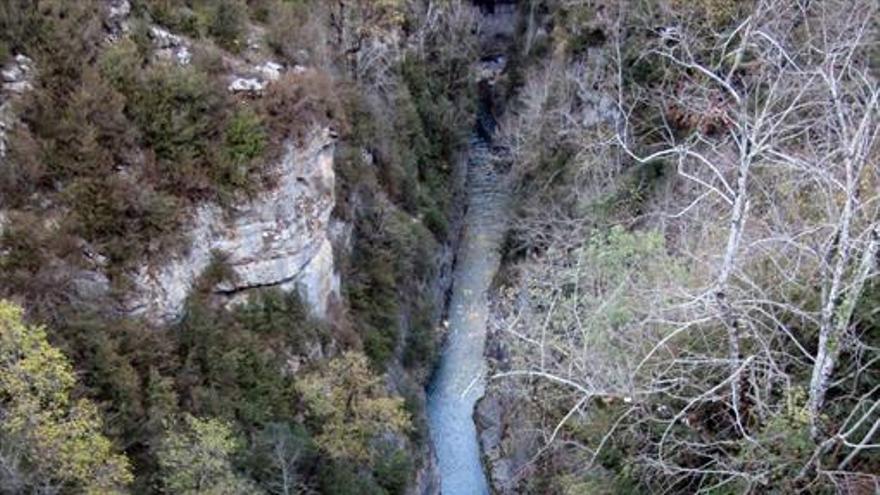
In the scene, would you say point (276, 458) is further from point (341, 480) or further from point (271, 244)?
point (271, 244)

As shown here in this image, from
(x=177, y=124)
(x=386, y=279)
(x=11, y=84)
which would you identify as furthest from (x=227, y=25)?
(x=386, y=279)

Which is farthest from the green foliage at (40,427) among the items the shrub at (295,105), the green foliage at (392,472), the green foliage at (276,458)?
the shrub at (295,105)

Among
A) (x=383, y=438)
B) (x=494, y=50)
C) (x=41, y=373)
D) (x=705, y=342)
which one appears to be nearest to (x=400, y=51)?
(x=494, y=50)

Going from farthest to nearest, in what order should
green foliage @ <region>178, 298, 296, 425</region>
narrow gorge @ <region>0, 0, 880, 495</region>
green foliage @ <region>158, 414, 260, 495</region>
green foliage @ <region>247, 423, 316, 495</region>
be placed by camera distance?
green foliage @ <region>178, 298, 296, 425</region> → green foliage @ <region>247, 423, 316, 495</region> → green foliage @ <region>158, 414, 260, 495</region> → narrow gorge @ <region>0, 0, 880, 495</region>

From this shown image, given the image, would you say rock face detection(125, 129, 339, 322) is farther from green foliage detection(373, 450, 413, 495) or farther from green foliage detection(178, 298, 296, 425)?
green foliage detection(373, 450, 413, 495)

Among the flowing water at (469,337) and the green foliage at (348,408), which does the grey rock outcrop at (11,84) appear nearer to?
the green foliage at (348,408)

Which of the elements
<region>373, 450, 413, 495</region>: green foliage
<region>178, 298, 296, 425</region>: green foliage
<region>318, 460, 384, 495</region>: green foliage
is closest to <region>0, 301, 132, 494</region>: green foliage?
<region>178, 298, 296, 425</region>: green foliage

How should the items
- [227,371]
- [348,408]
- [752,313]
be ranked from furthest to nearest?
1. [348,408]
2. [227,371]
3. [752,313]

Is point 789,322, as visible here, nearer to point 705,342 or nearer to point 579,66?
point 705,342
